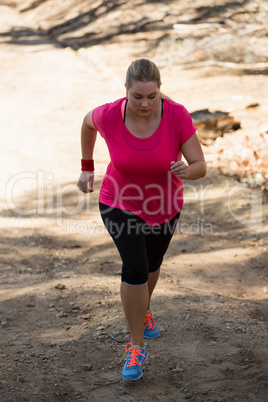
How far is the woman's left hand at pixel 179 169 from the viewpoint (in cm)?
348

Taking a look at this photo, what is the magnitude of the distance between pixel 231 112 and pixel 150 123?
8.60 metres

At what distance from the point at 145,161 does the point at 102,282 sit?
95.1 inches

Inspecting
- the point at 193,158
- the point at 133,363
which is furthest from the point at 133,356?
the point at 193,158

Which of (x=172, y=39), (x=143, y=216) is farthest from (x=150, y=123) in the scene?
(x=172, y=39)

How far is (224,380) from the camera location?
12.6 ft

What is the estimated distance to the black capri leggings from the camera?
3633mm

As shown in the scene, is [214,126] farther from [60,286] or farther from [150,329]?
[150,329]

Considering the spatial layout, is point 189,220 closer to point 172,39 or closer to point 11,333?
point 11,333

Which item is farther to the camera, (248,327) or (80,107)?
(80,107)

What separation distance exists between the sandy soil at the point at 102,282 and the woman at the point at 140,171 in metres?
0.46

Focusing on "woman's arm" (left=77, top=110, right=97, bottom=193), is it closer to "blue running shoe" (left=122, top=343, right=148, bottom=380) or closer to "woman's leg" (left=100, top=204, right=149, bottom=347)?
"woman's leg" (left=100, top=204, right=149, bottom=347)

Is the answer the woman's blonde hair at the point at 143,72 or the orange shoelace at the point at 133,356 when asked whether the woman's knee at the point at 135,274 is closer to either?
the orange shoelace at the point at 133,356

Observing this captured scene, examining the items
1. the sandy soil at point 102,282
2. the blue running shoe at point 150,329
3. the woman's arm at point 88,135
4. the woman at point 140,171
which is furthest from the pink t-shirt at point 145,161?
the sandy soil at point 102,282

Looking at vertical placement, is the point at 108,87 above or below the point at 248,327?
below
